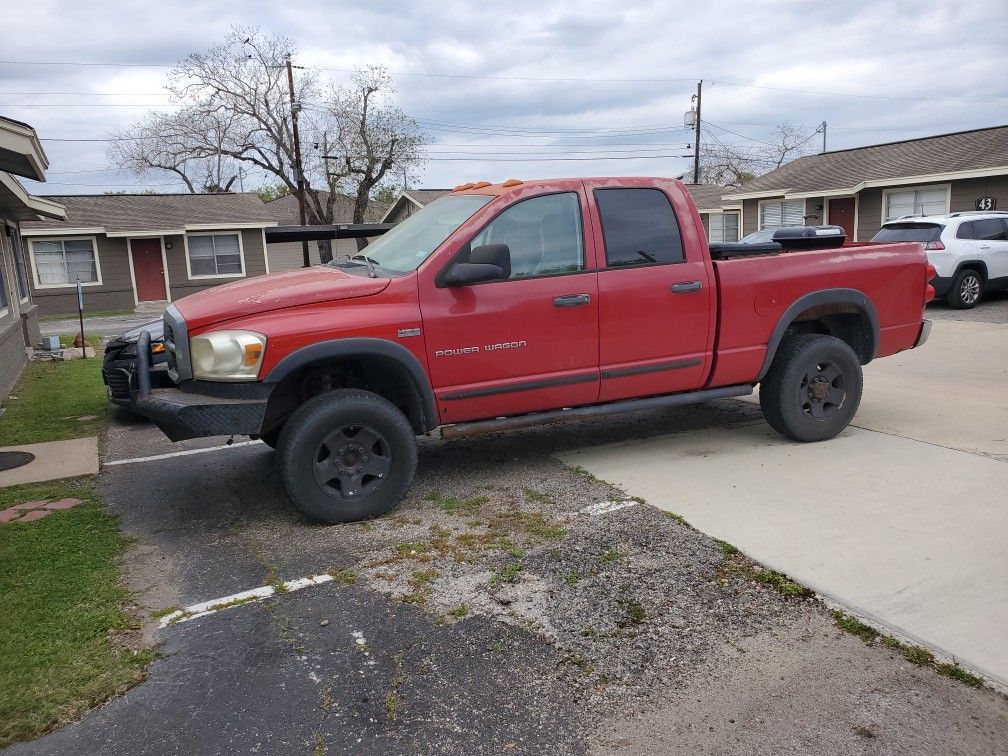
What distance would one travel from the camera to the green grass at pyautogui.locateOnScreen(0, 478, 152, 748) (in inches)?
122

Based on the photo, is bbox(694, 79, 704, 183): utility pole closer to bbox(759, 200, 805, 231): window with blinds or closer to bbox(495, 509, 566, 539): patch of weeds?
bbox(759, 200, 805, 231): window with blinds

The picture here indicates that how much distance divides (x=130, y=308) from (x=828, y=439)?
29.6 m

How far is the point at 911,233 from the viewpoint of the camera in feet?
51.6

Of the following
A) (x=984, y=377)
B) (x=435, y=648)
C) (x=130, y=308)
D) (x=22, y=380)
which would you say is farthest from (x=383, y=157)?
(x=435, y=648)

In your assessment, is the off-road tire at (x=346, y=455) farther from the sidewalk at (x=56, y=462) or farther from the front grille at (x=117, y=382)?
the front grille at (x=117, y=382)

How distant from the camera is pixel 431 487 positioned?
556cm

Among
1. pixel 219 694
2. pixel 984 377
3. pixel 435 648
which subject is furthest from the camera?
pixel 984 377

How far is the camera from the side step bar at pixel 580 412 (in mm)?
5172

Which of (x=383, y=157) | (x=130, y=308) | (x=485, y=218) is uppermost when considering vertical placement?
(x=383, y=157)

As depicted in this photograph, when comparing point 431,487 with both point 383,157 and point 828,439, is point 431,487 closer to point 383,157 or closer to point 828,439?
point 828,439

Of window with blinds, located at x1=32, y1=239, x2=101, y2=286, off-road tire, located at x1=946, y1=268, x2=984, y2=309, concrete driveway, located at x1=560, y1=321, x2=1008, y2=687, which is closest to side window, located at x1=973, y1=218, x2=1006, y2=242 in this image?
off-road tire, located at x1=946, y1=268, x2=984, y2=309

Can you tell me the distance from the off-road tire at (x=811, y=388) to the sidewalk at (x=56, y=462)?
5.25 m

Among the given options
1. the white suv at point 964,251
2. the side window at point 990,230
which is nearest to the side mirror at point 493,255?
the white suv at point 964,251

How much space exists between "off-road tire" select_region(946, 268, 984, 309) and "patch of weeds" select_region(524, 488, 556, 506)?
13097mm
